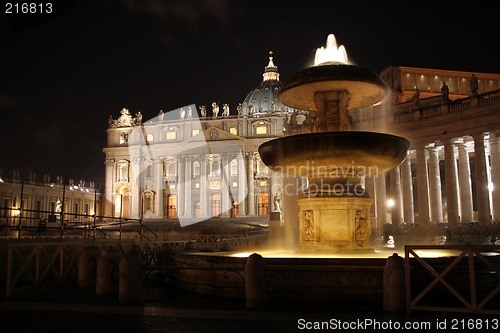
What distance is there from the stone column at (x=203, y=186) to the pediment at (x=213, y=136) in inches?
138

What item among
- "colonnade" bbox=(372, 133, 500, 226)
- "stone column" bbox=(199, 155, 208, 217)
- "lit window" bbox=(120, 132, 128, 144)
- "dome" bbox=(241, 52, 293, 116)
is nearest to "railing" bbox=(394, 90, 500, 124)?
"colonnade" bbox=(372, 133, 500, 226)

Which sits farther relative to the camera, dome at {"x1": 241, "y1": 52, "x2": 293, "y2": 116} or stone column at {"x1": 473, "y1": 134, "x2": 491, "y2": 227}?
dome at {"x1": 241, "y1": 52, "x2": 293, "y2": 116}

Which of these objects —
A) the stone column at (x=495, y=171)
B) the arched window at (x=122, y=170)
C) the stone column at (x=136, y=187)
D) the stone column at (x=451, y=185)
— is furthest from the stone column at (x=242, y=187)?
the stone column at (x=495, y=171)

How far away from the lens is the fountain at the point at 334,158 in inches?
443

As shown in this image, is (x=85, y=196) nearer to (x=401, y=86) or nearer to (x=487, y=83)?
(x=401, y=86)

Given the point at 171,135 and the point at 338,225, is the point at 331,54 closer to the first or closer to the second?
the point at 338,225

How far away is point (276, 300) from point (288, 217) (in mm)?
25672

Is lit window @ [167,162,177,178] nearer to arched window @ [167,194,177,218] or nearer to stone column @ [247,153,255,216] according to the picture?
arched window @ [167,194,177,218]

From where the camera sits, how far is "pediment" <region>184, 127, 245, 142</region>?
87500mm

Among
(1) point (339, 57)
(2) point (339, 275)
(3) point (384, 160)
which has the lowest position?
(2) point (339, 275)

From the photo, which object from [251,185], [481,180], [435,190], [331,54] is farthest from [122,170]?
[331,54]

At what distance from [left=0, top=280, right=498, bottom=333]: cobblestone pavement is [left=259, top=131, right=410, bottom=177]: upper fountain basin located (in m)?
3.85

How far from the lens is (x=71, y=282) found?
13.3 meters

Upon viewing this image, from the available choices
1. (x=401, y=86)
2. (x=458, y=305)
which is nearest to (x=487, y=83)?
(x=401, y=86)
